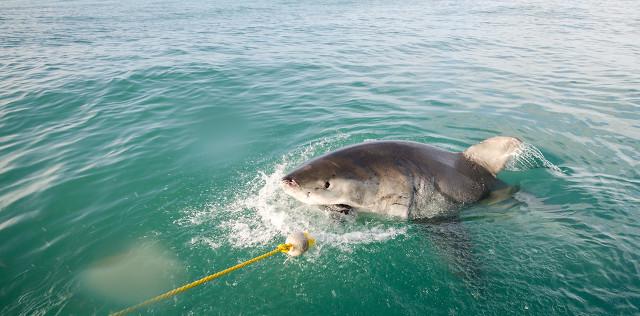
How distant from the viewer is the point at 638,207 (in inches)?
247

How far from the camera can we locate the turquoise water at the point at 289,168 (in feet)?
15.8

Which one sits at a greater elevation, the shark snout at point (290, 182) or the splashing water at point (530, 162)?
the shark snout at point (290, 182)

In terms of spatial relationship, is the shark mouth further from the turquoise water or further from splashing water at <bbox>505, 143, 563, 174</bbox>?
splashing water at <bbox>505, 143, 563, 174</bbox>

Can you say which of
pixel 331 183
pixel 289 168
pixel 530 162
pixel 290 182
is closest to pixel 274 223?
pixel 290 182

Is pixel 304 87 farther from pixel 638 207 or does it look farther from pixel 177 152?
pixel 638 207

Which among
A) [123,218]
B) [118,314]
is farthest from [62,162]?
[118,314]

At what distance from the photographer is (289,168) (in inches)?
306

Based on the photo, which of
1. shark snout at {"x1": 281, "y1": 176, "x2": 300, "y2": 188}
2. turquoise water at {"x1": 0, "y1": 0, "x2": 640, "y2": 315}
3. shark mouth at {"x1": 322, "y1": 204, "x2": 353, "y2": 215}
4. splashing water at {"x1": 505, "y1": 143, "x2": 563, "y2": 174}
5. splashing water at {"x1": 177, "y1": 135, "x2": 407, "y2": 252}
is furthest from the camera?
splashing water at {"x1": 505, "y1": 143, "x2": 563, "y2": 174}

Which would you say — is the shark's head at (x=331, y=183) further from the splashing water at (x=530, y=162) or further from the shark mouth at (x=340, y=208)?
the splashing water at (x=530, y=162)

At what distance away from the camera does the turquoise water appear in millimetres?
4828

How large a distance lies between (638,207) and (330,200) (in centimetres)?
544

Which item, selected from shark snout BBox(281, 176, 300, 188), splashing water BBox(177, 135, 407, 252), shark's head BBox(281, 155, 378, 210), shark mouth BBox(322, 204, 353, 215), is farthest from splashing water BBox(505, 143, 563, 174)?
shark snout BBox(281, 176, 300, 188)

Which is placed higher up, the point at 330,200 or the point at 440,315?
the point at 330,200

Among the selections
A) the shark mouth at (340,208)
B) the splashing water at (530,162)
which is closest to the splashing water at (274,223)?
the shark mouth at (340,208)
